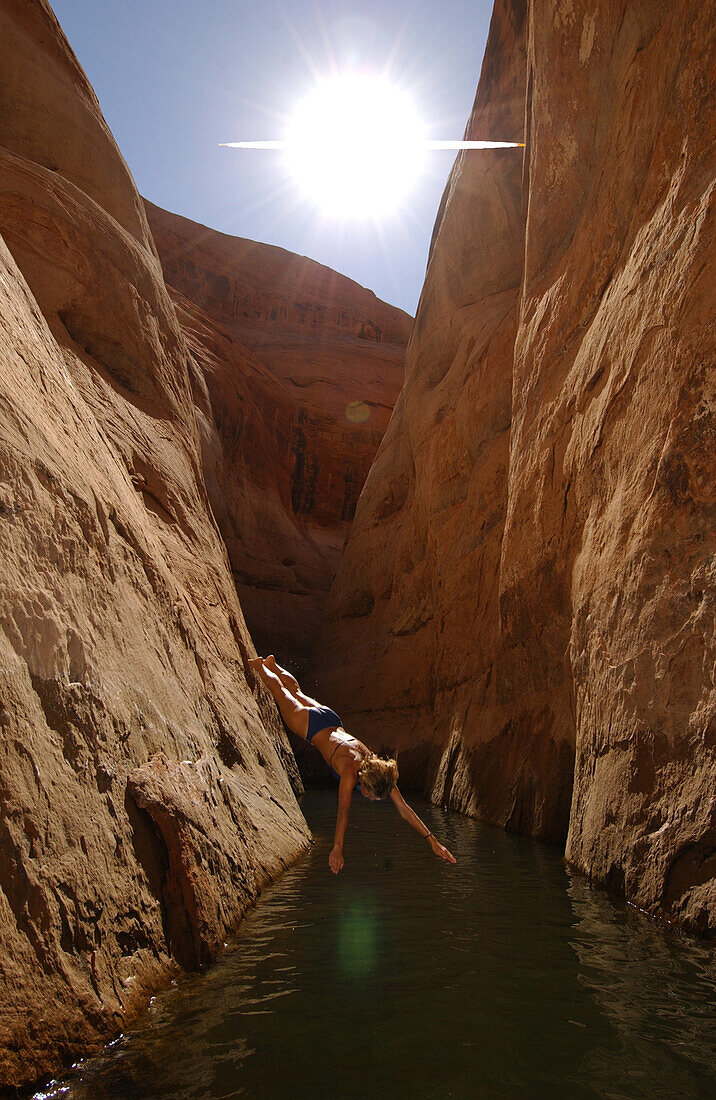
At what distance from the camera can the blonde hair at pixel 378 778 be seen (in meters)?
5.20

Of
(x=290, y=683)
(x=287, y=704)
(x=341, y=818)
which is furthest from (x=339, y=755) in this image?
(x=290, y=683)

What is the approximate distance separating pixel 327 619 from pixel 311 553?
18.3ft

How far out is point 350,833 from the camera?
940 cm

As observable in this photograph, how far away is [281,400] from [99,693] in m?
29.2

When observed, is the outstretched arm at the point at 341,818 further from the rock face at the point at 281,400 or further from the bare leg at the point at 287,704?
the rock face at the point at 281,400

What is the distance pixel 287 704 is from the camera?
255 inches

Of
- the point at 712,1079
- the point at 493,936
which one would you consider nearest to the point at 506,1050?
the point at 712,1079

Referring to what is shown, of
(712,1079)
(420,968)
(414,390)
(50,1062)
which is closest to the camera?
(50,1062)

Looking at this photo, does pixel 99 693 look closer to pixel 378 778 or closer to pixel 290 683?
pixel 378 778

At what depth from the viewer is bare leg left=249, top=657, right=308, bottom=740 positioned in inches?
245

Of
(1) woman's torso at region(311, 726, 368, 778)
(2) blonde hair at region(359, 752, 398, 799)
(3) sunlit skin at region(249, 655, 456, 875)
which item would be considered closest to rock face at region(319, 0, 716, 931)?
(3) sunlit skin at region(249, 655, 456, 875)

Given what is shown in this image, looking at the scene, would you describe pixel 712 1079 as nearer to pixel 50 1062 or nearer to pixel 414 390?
pixel 50 1062

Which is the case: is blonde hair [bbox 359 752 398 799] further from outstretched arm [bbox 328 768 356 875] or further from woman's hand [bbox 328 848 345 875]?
woman's hand [bbox 328 848 345 875]

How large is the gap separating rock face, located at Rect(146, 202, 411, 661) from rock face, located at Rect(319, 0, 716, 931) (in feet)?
21.9
